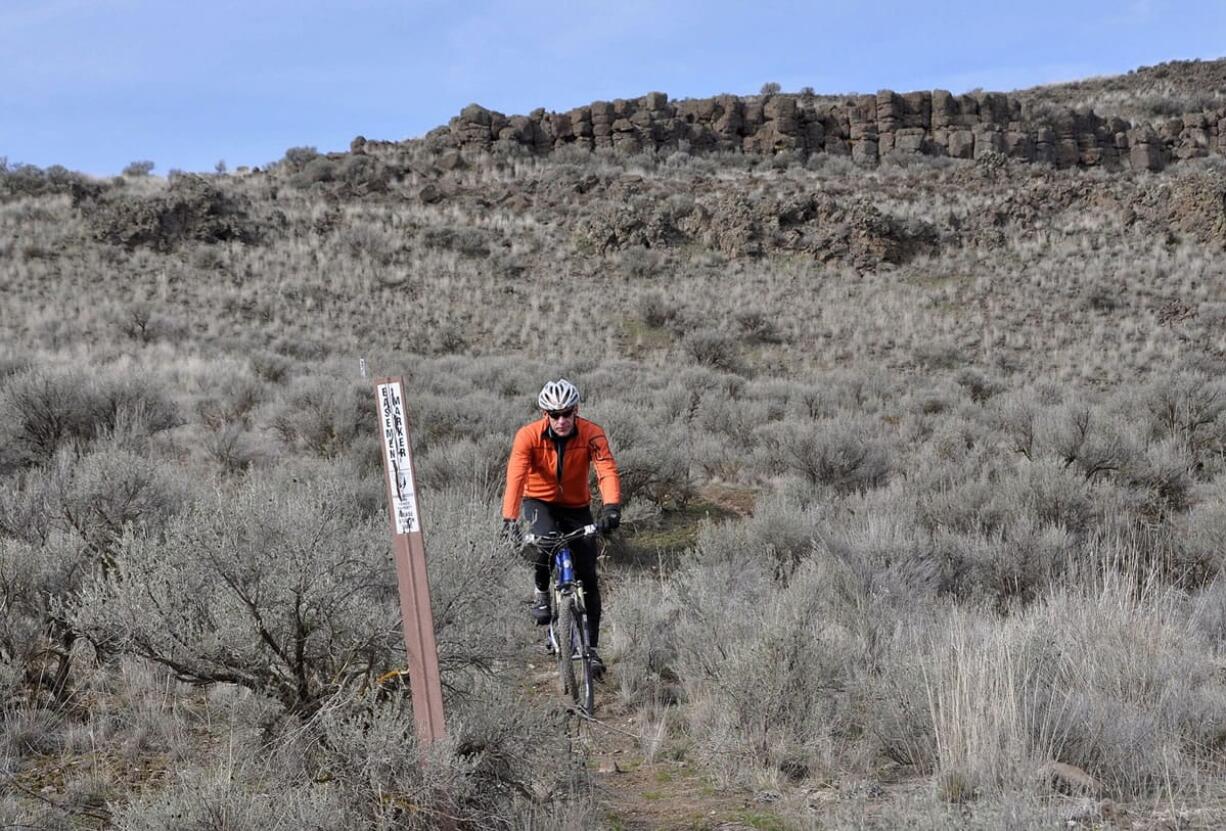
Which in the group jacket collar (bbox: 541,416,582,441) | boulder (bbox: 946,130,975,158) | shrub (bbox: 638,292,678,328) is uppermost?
boulder (bbox: 946,130,975,158)

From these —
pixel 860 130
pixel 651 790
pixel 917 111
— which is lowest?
pixel 651 790

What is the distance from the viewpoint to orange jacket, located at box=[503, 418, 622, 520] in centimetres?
596

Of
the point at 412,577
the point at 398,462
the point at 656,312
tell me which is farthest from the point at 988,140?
the point at 412,577

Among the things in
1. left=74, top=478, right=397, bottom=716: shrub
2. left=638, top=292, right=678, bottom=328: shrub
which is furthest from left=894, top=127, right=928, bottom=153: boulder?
left=74, top=478, right=397, bottom=716: shrub

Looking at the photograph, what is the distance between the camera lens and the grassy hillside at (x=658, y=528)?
397 centimetres

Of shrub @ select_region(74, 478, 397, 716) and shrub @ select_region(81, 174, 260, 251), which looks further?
shrub @ select_region(81, 174, 260, 251)

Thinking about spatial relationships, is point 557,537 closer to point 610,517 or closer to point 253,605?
point 610,517

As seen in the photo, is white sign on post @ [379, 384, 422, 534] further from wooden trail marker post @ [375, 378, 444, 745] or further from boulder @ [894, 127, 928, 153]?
boulder @ [894, 127, 928, 153]

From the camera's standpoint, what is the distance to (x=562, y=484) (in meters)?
6.08

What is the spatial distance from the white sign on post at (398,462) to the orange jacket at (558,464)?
8.44 feet

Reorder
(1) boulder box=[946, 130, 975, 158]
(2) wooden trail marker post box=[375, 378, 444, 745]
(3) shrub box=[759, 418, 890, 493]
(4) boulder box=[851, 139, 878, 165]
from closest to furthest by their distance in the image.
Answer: (2) wooden trail marker post box=[375, 378, 444, 745] → (3) shrub box=[759, 418, 890, 493] → (4) boulder box=[851, 139, 878, 165] → (1) boulder box=[946, 130, 975, 158]

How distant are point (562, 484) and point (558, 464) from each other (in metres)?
0.14

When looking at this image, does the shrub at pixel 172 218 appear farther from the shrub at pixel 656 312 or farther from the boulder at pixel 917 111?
the boulder at pixel 917 111

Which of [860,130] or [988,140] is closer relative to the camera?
[988,140]
